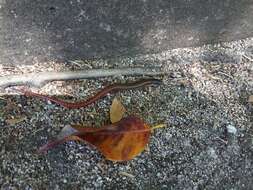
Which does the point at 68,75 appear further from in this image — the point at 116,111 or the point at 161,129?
the point at 161,129

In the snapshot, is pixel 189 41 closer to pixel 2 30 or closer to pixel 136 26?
pixel 136 26

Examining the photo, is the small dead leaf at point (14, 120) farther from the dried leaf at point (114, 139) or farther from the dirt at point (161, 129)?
the dried leaf at point (114, 139)

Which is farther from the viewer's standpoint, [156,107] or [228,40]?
[228,40]

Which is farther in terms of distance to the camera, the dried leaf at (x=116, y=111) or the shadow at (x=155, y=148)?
the dried leaf at (x=116, y=111)

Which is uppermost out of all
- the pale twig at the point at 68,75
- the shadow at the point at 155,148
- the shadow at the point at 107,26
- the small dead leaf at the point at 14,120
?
the shadow at the point at 107,26

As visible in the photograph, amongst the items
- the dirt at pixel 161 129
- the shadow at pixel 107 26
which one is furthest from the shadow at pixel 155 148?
the shadow at pixel 107 26

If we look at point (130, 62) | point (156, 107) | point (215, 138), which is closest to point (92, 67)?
point (130, 62)

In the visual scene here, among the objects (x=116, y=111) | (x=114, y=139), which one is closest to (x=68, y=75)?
(x=116, y=111)
